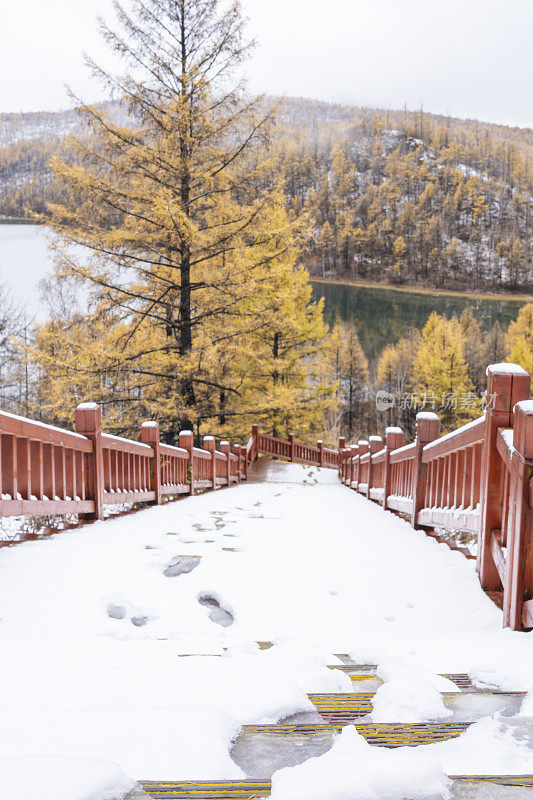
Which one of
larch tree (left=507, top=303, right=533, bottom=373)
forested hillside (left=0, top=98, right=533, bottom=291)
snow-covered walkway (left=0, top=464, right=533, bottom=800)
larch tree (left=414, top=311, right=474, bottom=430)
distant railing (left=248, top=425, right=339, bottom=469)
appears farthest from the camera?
forested hillside (left=0, top=98, right=533, bottom=291)

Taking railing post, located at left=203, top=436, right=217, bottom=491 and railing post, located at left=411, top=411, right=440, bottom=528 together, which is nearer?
railing post, located at left=411, top=411, right=440, bottom=528

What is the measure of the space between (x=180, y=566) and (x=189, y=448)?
5466 millimetres

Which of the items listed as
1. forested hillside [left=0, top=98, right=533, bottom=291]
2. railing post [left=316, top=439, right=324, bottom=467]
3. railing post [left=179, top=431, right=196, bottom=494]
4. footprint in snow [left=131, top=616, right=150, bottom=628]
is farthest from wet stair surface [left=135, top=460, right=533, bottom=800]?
forested hillside [left=0, top=98, right=533, bottom=291]

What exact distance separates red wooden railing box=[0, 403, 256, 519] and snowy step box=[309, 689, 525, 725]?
304 cm

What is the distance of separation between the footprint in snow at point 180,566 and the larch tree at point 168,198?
25.4 feet

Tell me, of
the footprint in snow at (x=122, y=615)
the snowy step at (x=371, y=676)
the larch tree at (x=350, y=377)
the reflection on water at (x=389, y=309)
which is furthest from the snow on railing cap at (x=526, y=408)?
the reflection on water at (x=389, y=309)

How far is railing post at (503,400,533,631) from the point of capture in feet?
7.88

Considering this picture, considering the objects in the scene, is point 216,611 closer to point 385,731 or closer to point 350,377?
point 385,731

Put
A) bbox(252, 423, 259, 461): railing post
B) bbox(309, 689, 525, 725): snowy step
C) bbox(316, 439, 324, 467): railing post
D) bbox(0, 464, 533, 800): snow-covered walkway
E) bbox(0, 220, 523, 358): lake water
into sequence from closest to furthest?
bbox(0, 464, 533, 800): snow-covered walkway, bbox(309, 689, 525, 725): snowy step, bbox(252, 423, 259, 461): railing post, bbox(316, 439, 324, 467): railing post, bbox(0, 220, 523, 358): lake water

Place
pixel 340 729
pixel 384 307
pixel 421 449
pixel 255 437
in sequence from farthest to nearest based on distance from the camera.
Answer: pixel 384 307 < pixel 255 437 < pixel 421 449 < pixel 340 729

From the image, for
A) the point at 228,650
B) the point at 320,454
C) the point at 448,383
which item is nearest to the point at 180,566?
the point at 228,650

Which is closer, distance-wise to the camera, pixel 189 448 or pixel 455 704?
pixel 455 704

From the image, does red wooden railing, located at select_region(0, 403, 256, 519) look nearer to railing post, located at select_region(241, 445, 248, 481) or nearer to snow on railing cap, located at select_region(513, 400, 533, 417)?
snow on railing cap, located at select_region(513, 400, 533, 417)

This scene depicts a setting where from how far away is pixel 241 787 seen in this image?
3.96 feet
